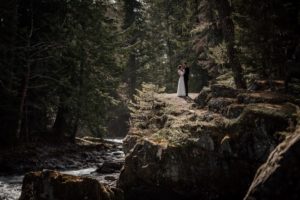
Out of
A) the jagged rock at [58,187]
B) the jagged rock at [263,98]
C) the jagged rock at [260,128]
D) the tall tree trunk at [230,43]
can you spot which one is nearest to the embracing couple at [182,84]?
the tall tree trunk at [230,43]

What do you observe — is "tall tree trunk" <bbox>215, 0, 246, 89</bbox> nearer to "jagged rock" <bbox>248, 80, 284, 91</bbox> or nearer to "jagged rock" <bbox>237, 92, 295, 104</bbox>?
"jagged rock" <bbox>248, 80, 284, 91</bbox>

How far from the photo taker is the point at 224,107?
1461 cm

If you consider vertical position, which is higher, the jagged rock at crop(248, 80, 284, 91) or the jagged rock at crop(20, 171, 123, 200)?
the jagged rock at crop(248, 80, 284, 91)

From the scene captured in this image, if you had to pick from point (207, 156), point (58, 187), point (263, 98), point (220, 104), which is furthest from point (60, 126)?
point (58, 187)

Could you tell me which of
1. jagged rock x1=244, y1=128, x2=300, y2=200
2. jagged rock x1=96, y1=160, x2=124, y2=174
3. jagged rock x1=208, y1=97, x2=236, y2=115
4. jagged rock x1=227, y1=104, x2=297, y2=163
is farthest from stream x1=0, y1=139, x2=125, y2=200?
jagged rock x1=244, y1=128, x2=300, y2=200

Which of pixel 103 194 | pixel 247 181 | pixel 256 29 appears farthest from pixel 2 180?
pixel 256 29

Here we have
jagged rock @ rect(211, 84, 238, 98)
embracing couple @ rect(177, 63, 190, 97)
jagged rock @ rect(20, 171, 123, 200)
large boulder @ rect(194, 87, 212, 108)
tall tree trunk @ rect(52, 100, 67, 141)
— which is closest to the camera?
jagged rock @ rect(20, 171, 123, 200)

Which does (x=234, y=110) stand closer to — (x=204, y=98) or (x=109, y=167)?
(x=204, y=98)

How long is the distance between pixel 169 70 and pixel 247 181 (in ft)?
125

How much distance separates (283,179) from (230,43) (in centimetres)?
1151

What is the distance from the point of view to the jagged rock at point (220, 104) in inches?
577

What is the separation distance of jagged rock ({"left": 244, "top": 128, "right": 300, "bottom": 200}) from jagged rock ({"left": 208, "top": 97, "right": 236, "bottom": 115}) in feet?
19.4

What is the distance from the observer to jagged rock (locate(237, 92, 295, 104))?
13.9 m

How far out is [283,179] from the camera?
8.37 metres
